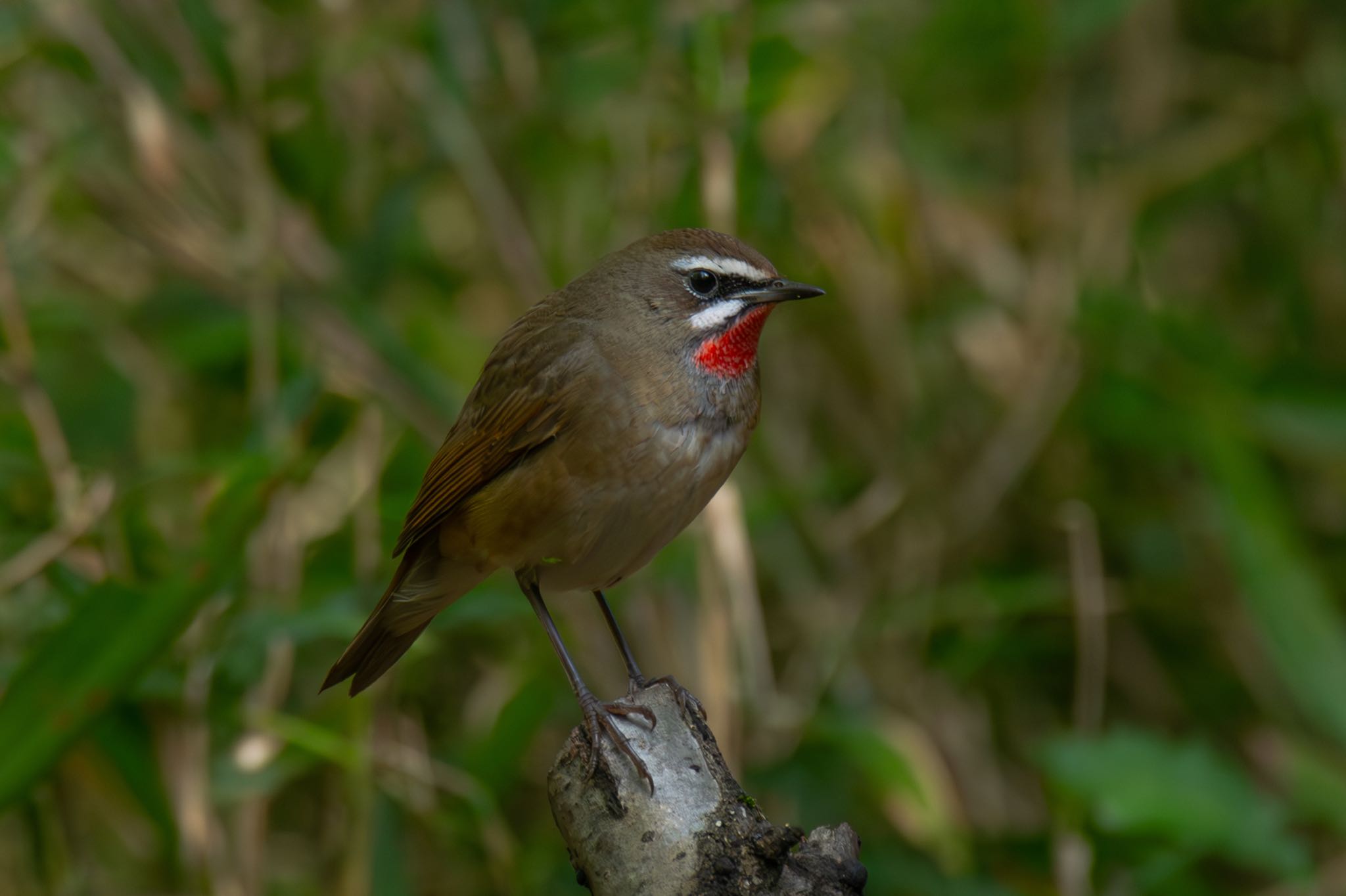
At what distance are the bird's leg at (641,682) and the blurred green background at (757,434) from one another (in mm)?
637

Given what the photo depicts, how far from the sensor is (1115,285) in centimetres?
645

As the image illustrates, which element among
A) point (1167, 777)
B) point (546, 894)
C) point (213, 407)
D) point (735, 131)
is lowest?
point (1167, 777)

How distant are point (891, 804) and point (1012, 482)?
71.6 inches

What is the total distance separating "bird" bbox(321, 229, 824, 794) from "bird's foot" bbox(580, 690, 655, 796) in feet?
0.63

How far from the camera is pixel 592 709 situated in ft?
10.9

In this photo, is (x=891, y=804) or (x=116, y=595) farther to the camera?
(x=891, y=804)

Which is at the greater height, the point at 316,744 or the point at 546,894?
the point at 316,744

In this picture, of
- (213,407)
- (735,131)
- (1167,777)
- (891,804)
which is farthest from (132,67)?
(1167,777)

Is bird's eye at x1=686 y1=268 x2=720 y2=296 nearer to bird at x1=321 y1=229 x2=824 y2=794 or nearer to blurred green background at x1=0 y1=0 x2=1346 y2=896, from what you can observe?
bird at x1=321 y1=229 x2=824 y2=794

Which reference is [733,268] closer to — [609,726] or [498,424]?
[498,424]

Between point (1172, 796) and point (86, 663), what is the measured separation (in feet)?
10.4

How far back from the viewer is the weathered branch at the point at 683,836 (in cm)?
241

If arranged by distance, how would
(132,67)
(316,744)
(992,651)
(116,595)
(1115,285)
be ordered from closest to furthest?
(116,595)
(316,744)
(132,67)
(992,651)
(1115,285)

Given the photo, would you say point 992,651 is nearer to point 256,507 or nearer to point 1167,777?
point 1167,777
